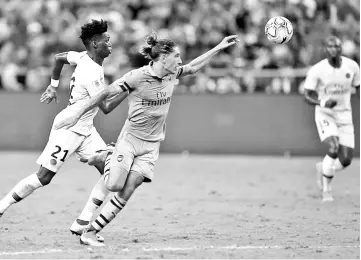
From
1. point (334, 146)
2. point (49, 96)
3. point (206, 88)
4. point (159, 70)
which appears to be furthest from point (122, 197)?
point (206, 88)

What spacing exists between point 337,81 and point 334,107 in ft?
1.35

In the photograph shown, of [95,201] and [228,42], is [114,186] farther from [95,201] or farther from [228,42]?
[228,42]

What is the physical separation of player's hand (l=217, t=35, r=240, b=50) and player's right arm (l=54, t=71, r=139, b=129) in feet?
3.85

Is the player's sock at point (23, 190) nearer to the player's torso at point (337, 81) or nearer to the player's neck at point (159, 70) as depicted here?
the player's neck at point (159, 70)

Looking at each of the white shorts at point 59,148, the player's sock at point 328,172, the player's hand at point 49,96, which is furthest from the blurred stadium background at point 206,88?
the white shorts at point 59,148

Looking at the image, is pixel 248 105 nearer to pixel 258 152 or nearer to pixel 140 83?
pixel 258 152

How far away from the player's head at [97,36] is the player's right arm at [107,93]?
3.59ft

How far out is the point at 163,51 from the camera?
844cm

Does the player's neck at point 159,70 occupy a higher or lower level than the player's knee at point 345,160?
higher

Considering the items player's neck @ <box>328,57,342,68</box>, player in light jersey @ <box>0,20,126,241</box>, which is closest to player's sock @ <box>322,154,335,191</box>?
player's neck @ <box>328,57,342,68</box>

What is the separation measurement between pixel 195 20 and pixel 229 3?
109cm

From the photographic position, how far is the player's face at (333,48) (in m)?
12.6

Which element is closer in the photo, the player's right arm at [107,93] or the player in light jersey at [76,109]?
the player's right arm at [107,93]

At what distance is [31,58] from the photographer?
19.5 meters
